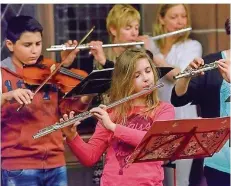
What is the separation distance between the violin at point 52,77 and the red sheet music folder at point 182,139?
0.62 metres

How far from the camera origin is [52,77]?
13.0ft

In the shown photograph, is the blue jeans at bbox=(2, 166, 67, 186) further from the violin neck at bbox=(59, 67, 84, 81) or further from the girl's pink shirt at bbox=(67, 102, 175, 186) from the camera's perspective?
the violin neck at bbox=(59, 67, 84, 81)

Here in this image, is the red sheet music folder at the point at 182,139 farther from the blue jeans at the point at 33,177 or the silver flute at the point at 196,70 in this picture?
the blue jeans at the point at 33,177

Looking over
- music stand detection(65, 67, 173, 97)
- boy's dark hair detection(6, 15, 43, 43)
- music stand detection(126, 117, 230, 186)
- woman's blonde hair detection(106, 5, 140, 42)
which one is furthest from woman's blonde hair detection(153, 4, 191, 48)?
music stand detection(126, 117, 230, 186)

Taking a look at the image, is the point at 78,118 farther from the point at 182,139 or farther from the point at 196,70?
the point at 196,70

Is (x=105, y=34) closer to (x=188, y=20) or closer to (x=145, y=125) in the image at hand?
(x=188, y=20)

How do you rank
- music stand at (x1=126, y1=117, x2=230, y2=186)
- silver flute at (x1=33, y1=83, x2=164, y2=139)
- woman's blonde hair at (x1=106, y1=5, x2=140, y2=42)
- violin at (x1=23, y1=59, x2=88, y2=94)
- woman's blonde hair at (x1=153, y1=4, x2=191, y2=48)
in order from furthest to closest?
woman's blonde hair at (x1=153, y1=4, x2=191, y2=48), woman's blonde hair at (x1=106, y1=5, x2=140, y2=42), violin at (x1=23, y1=59, x2=88, y2=94), silver flute at (x1=33, y1=83, x2=164, y2=139), music stand at (x1=126, y1=117, x2=230, y2=186)

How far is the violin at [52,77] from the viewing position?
391cm

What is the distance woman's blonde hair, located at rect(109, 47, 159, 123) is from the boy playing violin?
25 centimetres

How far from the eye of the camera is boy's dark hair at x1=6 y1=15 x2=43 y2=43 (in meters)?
4.05

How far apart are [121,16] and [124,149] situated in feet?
2.96

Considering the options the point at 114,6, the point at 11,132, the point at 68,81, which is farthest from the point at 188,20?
the point at 11,132

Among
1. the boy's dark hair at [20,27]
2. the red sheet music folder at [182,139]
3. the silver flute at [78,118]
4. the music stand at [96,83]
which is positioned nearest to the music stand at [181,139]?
the red sheet music folder at [182,139]

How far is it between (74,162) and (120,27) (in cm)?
79
